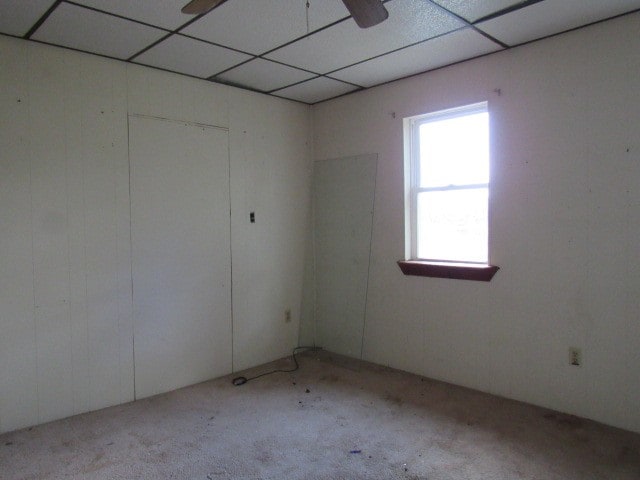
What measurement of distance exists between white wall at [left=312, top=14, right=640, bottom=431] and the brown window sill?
6 centimetres

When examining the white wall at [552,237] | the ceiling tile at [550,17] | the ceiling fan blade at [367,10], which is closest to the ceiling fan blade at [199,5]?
the ceiling fan blade at [367,10]

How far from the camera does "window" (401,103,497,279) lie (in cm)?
335

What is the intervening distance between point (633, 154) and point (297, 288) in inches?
113

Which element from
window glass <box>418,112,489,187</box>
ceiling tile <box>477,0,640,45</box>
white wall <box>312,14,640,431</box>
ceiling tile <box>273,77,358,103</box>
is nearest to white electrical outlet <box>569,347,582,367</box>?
white wall <box>312,14,640,431</box>

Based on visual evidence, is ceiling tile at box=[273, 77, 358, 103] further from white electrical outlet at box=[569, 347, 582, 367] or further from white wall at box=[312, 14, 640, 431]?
white electrical outlet at box=[569, 347, 582, 367]

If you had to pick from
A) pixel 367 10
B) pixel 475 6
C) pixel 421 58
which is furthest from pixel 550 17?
pixel 367 10

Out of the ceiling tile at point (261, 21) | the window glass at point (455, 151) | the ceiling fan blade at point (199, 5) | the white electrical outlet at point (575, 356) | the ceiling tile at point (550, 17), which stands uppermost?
the ceiling tile at point (550, 17)

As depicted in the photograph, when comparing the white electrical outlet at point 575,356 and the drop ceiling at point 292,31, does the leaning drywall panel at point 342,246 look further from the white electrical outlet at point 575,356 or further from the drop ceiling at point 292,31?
the white electrical outlet at point 575,356

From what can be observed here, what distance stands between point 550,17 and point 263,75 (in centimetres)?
203

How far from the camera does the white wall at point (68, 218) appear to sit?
2762mm

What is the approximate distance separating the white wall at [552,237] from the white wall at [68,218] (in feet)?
7.08

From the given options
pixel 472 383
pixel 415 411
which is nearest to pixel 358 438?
pixel 415 411

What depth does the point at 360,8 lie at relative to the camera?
71.3 inches

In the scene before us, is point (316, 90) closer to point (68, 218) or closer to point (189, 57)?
point (189, 57)
